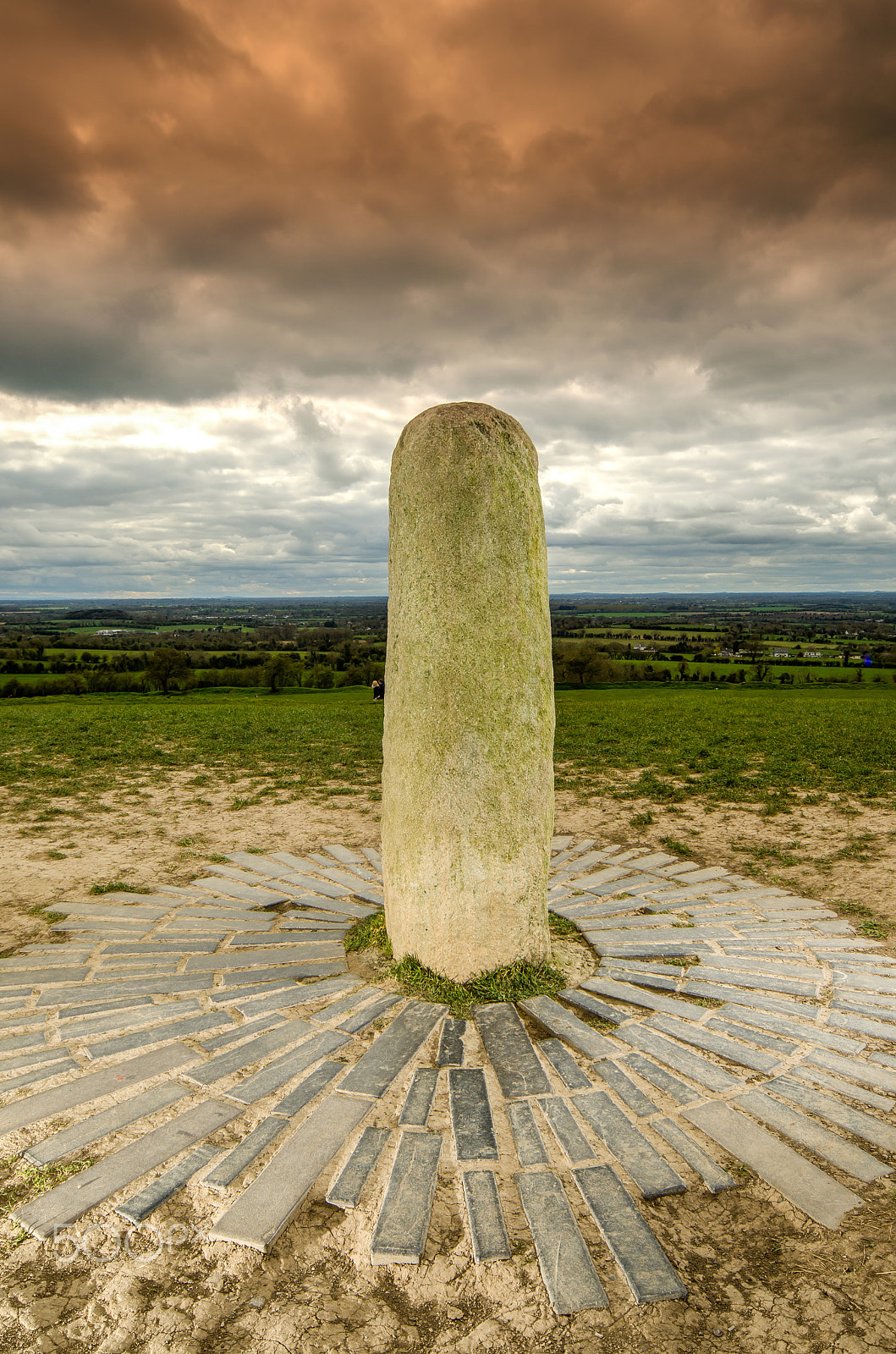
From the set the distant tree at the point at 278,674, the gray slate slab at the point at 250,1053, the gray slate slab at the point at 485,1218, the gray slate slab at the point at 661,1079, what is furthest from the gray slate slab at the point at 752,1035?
the distant tree at the point at 278,674

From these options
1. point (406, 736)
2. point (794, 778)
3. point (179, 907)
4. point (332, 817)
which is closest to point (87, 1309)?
point (406, 736)

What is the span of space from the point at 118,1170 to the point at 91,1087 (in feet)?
2.32

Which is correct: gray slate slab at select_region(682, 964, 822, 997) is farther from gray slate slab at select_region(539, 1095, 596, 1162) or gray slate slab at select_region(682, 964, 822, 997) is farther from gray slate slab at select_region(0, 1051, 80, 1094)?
gray slate slab at select_region(0, 1051, 80, 1094)

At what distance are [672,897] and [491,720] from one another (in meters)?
3.08

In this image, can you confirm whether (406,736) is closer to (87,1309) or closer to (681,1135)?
(681,1135)

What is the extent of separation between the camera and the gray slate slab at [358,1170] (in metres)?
2.78

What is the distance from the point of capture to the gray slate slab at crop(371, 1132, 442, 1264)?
101 inches

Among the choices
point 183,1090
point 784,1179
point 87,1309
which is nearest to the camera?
point 87,1309

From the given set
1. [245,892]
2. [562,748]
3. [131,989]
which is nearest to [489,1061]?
[131,989]

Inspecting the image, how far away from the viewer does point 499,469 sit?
4.64m

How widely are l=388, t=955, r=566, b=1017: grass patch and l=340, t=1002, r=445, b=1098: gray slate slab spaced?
0.13 metres

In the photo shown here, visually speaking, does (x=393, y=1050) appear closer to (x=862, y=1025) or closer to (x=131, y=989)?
(x=131, y=989)

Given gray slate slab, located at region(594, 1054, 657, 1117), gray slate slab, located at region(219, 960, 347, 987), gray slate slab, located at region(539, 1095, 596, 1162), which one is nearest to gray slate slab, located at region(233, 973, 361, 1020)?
gray slate slab, located at region(219, 960, 347, 987)

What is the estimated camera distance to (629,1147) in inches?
123
